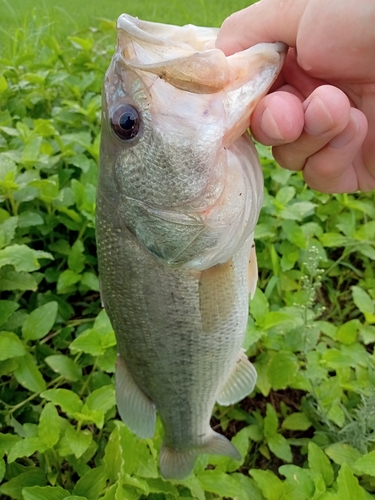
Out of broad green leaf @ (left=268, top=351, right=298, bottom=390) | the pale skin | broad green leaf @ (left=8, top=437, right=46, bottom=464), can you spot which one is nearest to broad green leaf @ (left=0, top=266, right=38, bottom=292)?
broad green leaf @ (left=8, top=437, right=46, bottom=464)

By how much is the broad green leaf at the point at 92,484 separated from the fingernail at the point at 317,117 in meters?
1.17

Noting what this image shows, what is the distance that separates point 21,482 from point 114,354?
1.73ft

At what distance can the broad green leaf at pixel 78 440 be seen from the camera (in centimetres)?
162

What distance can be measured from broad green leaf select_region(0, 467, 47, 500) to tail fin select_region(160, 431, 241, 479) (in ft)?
1.49

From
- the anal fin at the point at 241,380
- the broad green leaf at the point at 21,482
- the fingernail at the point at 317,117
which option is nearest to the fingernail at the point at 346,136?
the fingernail at the point at 317,117

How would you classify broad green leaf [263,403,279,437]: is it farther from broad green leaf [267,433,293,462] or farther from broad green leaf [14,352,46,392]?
broad green leaf [14,352,46,392]

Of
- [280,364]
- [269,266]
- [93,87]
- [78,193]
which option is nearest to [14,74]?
[93,87]

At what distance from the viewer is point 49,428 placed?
64.7 inches

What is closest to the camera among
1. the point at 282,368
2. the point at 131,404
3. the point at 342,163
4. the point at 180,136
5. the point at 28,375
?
the point at 180,136

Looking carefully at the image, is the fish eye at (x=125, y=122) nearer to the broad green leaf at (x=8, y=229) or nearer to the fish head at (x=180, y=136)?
the fish head at (x=180, y=136)

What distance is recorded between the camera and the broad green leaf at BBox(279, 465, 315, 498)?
5.33 feet

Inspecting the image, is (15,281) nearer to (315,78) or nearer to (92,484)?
(92,484)

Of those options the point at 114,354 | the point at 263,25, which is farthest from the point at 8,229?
the point at 263,25

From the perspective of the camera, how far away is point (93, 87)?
337 cm
